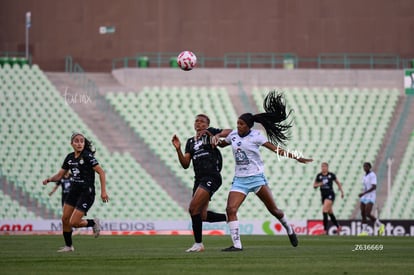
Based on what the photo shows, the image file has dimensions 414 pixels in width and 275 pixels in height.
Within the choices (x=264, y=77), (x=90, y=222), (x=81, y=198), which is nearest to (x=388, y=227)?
(x=264, y=77)

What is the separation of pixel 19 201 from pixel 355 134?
516 inches

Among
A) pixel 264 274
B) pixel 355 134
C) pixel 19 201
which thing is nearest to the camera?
pixel 264 274

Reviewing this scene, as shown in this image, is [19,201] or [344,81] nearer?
[19,201]

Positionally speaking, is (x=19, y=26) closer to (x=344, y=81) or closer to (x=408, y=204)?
(x=344, y=81)

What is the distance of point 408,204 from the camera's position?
118 feet

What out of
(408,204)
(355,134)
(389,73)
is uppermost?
(389,73)

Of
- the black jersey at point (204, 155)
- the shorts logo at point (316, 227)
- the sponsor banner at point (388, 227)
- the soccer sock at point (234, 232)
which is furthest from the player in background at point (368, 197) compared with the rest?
the soccer sock at point (234, 232)

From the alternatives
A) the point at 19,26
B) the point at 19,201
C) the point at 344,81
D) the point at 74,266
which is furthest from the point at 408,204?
the point at 74,266

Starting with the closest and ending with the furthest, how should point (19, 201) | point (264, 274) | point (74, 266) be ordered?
point (264, 274), point (74, 266), point (19, 201)

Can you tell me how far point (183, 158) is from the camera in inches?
669

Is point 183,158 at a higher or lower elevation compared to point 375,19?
lower

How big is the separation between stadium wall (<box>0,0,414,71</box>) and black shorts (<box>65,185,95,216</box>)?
24703 mm

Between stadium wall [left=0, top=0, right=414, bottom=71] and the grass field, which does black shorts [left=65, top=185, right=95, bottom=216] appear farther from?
stadium wall [left=0, top=0, right=414, bottom=71]

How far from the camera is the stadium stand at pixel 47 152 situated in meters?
35.0
